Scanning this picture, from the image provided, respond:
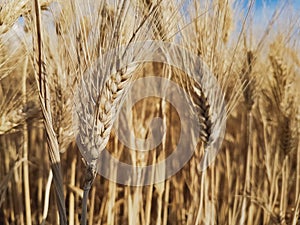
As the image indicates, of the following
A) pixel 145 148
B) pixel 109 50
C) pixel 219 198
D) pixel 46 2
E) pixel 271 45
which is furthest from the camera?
pixel 219 198

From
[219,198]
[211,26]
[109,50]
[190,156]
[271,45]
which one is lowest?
[219,198]

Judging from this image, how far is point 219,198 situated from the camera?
6.39 ft

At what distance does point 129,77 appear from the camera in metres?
0.75

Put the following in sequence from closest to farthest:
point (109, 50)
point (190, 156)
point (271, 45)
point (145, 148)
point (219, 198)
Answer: point (109, 50)
point (145, 148)
point (190, 156)
point (271, 45)
point (219, 198)

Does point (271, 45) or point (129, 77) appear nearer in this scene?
point (129, 77)

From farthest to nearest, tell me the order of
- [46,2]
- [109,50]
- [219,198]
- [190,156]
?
[219,198] < [190,156] < [46,2] < [109,50]

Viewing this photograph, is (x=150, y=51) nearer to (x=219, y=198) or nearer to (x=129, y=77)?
(x=129, y=77)

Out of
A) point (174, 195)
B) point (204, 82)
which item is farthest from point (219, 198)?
point (204, 82)

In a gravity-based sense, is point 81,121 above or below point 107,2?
below

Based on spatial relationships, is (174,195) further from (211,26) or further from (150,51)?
(150,51)

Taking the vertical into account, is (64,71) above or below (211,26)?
below

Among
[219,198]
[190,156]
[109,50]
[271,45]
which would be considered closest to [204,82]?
[109,50]

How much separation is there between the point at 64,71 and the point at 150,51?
244mm

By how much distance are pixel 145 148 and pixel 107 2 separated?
719mm
